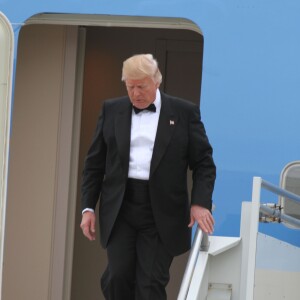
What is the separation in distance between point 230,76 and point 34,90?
153cm

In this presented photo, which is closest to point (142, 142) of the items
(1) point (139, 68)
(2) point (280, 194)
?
(1) point (139, 68)

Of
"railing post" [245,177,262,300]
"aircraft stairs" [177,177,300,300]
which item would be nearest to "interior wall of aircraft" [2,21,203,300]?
"aircraft stairs" [177,177,300,300]

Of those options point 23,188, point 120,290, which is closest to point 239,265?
point 120,290

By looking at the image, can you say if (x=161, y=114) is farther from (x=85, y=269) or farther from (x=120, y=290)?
(x=85, y=269)

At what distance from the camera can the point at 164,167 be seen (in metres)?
3.87

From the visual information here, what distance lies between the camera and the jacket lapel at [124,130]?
385 centimetres

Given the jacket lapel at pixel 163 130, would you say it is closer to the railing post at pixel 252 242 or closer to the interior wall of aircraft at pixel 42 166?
the railing post at pixel 252 242

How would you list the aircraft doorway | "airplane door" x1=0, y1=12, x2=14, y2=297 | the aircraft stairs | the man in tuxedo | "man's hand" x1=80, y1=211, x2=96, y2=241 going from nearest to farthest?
"airplane door" x1=0, y1=12, x2=14, y2=297 → the aircraft stairs → the man in tuxedo → "man's hand" x1=80, y1=211, x2=96, y2=241 → the aircraft doorway

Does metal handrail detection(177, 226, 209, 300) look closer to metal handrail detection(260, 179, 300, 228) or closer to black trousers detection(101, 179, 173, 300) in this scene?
black trousers detection(101, 179, 173, 300)

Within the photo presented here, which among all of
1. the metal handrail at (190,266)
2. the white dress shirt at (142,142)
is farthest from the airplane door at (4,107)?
the metal handrail at (190,266)

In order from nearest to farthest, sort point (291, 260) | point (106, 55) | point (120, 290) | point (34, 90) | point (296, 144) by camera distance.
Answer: point (120, 290), point (291, 260), point (296, 144), point (34, 90), point (106, 55)

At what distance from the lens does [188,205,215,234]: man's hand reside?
153 inches

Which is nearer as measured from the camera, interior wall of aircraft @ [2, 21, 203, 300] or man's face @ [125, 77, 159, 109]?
man's face @ [125, 77, 159, 109]

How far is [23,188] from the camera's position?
611 cm
